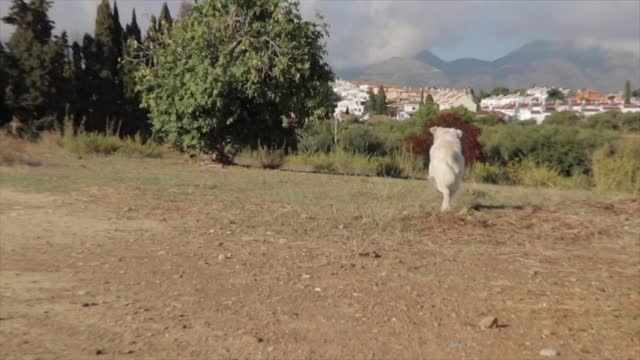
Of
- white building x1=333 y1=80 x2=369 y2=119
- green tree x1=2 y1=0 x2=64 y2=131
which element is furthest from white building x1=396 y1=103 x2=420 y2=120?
green tree x1=2 y1=0 x2=64 y2=131

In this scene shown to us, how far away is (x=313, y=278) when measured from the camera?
5.51 meters

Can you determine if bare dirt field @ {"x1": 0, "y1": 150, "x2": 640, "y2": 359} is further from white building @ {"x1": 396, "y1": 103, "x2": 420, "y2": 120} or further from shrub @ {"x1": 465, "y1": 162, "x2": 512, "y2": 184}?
white building @ {"x1": 396, "y1": 103, "x2": 420, "y2": 120}

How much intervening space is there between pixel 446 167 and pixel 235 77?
8610 millimetres

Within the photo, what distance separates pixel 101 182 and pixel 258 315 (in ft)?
24.9

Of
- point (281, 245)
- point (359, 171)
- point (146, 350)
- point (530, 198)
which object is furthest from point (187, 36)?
point (146, 350)

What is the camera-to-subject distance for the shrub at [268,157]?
698 inches

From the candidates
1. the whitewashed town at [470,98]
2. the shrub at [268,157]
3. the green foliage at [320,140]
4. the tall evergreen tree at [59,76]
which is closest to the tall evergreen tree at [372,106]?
the whitewashed town at [470,98]

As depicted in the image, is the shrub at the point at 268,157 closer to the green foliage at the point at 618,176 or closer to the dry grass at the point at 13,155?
the dry grass at the point at 13,155

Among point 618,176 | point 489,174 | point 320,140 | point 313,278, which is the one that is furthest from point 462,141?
point 313,278

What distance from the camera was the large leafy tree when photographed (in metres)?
16.1

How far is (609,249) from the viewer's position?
21.8 feet

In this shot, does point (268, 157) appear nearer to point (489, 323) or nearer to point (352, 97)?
point (489, 323)

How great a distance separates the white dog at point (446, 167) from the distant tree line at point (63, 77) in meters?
16.7

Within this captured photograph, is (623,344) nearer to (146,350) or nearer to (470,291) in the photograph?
(470,291)
